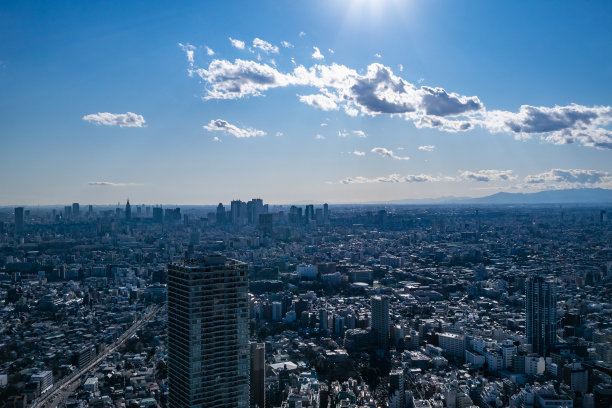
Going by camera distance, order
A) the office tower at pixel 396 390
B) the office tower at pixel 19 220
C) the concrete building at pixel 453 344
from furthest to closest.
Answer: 1. the office tower at pixel 19 220
2. the concrete building at pixel 453 344
3. the office tower at pixel 396 390

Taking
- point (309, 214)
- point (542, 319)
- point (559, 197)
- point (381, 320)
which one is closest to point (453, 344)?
point (381, 320)

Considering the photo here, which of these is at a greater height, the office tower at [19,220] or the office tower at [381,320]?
the office tower at [19,220]

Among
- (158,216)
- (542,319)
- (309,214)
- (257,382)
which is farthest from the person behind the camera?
(309,214)

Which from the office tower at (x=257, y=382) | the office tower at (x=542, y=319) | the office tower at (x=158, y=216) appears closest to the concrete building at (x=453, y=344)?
the office tower at (x=542, y=319)

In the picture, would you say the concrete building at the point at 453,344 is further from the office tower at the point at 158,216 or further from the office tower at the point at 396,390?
the office tower at the point at 158,216

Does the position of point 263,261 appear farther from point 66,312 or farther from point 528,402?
point 528,402

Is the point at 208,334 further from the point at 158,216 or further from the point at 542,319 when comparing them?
the point at 158,216
